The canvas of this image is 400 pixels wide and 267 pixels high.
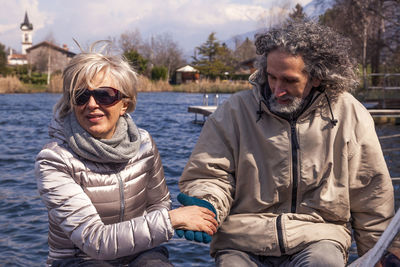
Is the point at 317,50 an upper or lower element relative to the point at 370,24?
lower

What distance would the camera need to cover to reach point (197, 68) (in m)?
69.0

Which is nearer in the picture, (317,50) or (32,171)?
(317,50)

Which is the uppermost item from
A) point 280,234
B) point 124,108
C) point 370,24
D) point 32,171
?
point 370,24

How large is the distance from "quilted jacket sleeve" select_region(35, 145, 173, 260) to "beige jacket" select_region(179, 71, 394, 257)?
36 cm

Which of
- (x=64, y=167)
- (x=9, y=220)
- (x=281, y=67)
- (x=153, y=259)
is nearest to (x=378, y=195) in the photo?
(x=281, y=67)

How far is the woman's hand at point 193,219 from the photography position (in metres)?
2.41

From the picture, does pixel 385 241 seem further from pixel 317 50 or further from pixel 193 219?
pixel 317 50

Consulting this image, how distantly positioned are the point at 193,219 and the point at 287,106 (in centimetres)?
76

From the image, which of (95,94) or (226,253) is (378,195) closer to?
(226,253)

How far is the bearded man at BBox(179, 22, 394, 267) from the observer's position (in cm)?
263

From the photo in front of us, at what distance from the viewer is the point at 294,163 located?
104 inches

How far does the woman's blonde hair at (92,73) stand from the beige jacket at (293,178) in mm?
531

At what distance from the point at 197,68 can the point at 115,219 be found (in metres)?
67.1

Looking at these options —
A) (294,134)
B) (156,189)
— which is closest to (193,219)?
(156,189)
